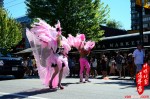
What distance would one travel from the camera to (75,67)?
22969 mm

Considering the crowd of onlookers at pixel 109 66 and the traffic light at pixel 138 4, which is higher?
the traffic light at pixel 138 4

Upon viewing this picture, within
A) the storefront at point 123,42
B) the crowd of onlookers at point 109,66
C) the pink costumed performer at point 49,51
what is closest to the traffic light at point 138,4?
the crowd of onlookers at point 109,66

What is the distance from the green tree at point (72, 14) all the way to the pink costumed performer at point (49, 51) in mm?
18131

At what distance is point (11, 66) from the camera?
1834 cm

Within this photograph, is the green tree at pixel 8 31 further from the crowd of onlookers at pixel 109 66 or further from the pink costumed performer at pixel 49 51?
the pink costumed performer at pixel 49 51

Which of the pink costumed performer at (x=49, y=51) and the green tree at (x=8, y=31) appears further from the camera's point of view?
the green tree at (x=8, y=31)

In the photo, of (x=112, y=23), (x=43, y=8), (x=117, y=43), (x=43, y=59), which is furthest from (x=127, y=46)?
(x=112, y=23)

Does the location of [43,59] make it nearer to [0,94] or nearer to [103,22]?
[0,94]

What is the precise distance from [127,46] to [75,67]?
7769 millimetres

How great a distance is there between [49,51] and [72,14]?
18866 mm

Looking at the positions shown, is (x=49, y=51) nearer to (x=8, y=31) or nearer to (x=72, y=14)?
(x=72, y=14)

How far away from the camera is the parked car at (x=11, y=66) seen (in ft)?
58.5

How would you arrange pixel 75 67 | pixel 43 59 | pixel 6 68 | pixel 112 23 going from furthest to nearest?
pixel 112 23
pixel 75 67
pixel 6 68
pixel 43 59

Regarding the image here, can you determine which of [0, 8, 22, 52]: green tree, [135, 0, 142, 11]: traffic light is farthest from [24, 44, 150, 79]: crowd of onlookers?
[0, 8, 22, 52]: green tree
